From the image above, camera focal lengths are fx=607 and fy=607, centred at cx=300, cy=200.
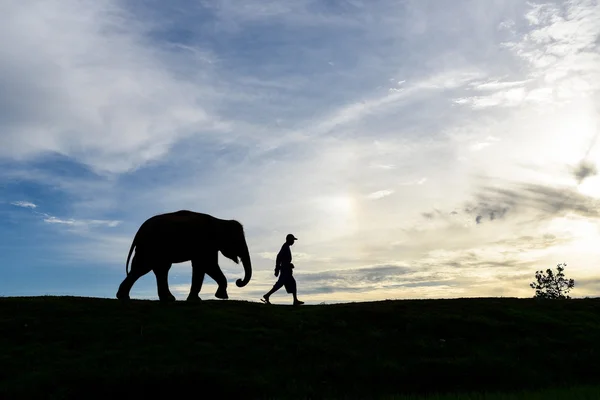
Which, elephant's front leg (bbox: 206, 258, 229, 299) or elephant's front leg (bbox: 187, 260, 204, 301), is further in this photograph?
elephant's front leg (bbox: 206, 258, 229, 299)

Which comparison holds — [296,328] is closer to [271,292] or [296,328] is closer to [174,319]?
[174,319]

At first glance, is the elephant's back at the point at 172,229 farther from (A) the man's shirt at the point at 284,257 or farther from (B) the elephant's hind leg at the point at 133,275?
(A) the man's shirt at the point at 284,257

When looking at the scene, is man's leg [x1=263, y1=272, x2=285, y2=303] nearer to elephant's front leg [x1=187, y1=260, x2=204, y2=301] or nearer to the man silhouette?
the man silhouette

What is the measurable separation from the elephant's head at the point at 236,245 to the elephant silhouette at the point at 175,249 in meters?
0.66

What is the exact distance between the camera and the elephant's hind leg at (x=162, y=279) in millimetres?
23125

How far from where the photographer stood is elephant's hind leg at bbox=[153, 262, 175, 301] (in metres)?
23.1

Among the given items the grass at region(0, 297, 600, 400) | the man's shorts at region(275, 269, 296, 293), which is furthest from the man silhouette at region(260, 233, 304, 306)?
the grass at region(0, 297, 600, 400)

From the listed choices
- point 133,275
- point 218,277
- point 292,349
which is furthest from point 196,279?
point 292,349

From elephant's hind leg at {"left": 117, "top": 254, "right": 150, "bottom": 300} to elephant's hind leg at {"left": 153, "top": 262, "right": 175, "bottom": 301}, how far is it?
0.59 metres

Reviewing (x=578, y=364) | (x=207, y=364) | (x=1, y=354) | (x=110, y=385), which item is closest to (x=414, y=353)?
(x=578, y=364)

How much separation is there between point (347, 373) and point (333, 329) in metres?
3.53

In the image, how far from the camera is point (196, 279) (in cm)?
2338

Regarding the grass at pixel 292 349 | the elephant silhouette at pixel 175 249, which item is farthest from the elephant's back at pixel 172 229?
the grass at pixel 292 349

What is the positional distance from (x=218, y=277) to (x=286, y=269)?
2.83 metres
